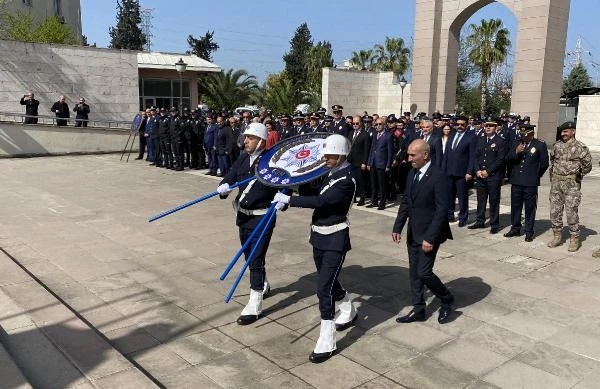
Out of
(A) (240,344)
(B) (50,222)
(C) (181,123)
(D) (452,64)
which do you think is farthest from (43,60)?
(A) (240,344)

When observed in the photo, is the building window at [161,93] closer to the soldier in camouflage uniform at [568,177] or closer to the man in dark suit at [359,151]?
the man in dark suit at [359,151]

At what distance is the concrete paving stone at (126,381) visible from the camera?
3684mm

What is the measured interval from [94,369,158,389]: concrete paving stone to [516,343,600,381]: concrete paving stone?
2997 mm

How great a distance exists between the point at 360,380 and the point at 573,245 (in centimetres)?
519

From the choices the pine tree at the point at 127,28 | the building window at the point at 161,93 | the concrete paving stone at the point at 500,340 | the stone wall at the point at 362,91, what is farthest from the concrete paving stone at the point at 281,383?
the pine tree at the point at 127,28

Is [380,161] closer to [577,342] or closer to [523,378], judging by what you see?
[577,342]

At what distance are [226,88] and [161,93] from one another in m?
6.15

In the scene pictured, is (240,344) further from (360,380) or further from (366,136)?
(366,136)

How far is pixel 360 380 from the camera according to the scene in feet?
12.8

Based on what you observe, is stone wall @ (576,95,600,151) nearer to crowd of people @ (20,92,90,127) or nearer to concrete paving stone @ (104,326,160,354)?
crowd of people @ (20,92,90,127)

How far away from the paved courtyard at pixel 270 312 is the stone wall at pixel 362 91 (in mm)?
22286

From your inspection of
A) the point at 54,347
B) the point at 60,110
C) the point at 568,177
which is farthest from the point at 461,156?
the point at 60,110

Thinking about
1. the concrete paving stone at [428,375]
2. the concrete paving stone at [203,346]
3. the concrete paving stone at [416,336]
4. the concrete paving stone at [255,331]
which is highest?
the concrete paving stone at [428,375]

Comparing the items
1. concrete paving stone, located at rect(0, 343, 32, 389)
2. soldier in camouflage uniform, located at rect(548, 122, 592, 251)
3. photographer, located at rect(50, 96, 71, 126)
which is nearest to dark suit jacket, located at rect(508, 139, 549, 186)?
soldier in camouflage uniform, located at rect(548, 122, 592, 251)
